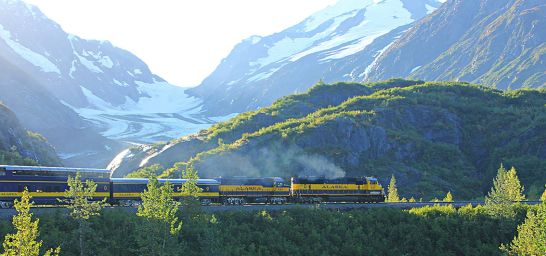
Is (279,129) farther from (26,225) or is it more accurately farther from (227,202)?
(26,225)

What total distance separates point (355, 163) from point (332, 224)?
166 ft

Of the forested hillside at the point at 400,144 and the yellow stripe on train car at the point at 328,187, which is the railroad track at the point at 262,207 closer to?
the yellow stripe on train car at the point at 328,187

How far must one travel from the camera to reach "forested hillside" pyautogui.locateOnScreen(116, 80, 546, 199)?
10600cm

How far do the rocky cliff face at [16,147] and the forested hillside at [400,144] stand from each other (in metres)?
24.1

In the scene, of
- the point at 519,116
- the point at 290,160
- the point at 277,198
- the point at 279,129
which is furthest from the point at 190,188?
the point at 519,116

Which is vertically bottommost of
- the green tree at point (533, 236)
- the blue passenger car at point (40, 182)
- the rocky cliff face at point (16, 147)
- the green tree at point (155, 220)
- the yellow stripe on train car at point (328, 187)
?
the green tree at point (533, 236)

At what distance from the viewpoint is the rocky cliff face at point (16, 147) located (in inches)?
3088

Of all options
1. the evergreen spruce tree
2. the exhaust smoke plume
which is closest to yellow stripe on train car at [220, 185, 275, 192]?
the evergreen spruce tree

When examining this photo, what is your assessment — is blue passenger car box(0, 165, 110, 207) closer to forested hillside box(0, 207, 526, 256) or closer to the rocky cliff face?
forested hillside box(0, 207, 526, 256)

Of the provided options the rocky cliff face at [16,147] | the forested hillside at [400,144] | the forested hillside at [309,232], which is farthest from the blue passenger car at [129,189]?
the forested hillside at [400,144]

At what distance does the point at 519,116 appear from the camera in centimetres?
12356

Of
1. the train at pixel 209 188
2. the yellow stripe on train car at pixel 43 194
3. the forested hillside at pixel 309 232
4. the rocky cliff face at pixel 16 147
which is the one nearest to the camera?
the forested hillside at pixel 309 232

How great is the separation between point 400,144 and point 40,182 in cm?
7663

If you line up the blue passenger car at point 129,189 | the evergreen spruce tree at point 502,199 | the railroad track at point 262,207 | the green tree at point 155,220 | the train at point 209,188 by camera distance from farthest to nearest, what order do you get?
1. the evergreen spruce tree at point 502,199
2. the blue passenger car at point 129,189
3. the train at point 209,188
4. the railroad track at point 262,207
5. the green tree at point 155,220
